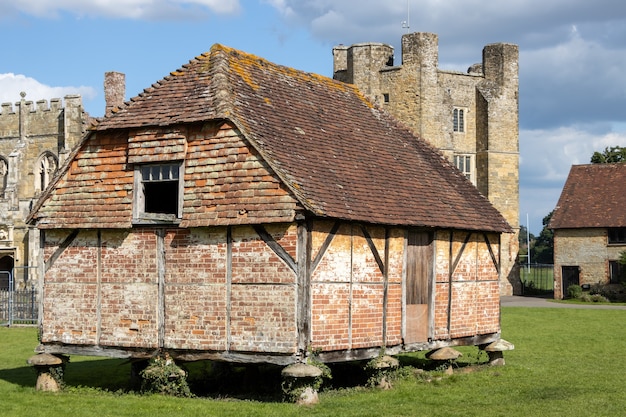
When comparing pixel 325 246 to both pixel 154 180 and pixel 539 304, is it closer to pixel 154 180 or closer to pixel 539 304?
pixel 154 180

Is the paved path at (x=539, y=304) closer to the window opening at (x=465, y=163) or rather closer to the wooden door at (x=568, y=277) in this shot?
the wooden door at (x=568, y=277)

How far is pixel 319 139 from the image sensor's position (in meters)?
17.9

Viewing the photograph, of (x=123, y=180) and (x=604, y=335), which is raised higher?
(x=123, y=180)

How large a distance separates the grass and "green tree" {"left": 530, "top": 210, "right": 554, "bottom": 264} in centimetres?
7830

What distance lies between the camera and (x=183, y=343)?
16.0 metres

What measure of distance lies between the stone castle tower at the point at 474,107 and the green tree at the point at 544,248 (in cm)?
4423

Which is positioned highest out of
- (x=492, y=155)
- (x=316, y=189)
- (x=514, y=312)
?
(x=492, y=155)

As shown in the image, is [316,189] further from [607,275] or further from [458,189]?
[607,275]

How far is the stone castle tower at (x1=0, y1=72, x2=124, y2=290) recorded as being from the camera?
50938mm

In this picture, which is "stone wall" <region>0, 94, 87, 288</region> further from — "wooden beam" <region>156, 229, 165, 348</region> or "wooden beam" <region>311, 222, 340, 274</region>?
"wooden beam" <region>311, 222, 340, 274</region>

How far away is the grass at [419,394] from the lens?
14.6 meters

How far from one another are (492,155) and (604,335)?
88.5 feet

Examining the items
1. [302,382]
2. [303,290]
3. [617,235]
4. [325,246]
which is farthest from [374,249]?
[617,235]

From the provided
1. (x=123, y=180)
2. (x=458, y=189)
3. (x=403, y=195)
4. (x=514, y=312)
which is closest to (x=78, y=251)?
(x=123, y=180)
